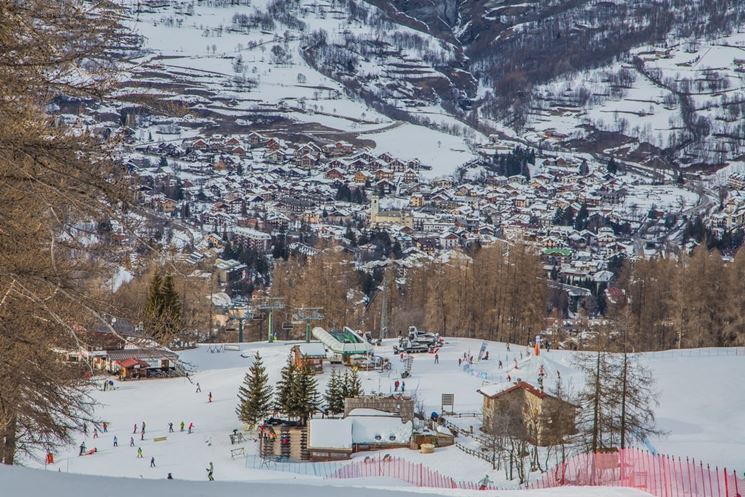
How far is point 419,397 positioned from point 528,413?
3712 millimetres

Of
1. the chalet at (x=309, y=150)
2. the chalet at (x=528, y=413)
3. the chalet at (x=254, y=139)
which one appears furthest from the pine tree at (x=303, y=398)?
the chalet at (x=254, y=139)

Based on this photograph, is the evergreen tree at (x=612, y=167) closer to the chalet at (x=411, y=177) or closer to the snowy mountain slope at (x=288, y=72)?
the snowy mountain slope at (x=288, y=72)

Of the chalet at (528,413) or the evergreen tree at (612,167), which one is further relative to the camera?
the evergreen tree at (612,167)

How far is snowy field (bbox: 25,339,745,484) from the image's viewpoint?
1678cm

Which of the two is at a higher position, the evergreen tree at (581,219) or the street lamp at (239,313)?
the evergreen tree at (581,219)

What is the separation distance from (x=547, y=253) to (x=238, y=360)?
44061mm

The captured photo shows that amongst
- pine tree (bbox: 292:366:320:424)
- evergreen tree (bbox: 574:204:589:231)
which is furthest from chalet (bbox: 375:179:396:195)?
pine tree (bbox: 292:366:320:424)

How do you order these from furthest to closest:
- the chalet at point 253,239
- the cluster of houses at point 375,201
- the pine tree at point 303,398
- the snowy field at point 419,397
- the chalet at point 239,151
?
the chalet at point 239,151 < the cluster of houses at point 375,201 < the chalet at point 253,239 < the pine tree at point 303,398 < the snowy field at point 419,397

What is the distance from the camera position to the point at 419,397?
22.6m

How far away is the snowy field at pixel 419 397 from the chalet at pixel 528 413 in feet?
3.03

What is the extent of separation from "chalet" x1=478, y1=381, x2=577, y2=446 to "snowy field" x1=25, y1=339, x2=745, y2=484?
3.03ft

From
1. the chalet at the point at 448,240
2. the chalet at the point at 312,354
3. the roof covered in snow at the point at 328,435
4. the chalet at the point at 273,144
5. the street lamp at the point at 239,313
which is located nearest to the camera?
the roof covered in snow at the point at 328,435

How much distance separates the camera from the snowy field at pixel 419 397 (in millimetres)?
16781

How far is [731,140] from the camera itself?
106875 millimetres
